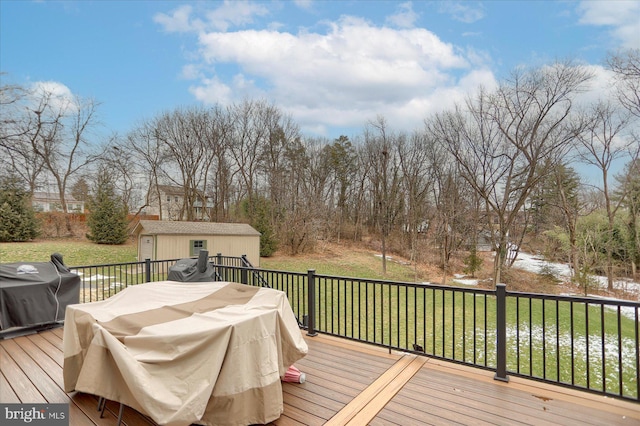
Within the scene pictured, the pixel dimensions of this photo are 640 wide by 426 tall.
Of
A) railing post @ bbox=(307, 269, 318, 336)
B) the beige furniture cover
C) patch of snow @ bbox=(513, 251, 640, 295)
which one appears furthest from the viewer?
patch of snow @ bbox=(513, 251, 640, 295)

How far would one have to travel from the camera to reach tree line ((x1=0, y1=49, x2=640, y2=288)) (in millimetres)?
11289

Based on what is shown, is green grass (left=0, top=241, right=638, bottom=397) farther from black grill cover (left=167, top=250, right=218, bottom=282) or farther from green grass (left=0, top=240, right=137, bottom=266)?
black grill cover (left=167, top=250, right=218, bottom=282)

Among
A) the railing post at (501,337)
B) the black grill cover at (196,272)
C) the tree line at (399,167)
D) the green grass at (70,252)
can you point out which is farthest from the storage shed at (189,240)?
the railing post at (501,337)

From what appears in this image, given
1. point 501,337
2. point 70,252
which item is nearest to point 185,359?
point 501,337

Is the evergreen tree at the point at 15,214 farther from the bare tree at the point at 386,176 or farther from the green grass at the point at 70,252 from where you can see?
the bare tree at the point at 386,176

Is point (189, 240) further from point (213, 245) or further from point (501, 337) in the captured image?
point (501, 337)

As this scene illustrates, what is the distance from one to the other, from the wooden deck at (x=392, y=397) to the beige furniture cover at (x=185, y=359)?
0.31 metres

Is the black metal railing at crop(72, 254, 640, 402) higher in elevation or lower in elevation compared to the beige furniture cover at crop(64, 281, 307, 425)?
lower

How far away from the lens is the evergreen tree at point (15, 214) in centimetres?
1303

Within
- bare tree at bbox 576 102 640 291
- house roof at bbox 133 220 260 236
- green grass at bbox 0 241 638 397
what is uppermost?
bare tree at bbox 576 102 640 291

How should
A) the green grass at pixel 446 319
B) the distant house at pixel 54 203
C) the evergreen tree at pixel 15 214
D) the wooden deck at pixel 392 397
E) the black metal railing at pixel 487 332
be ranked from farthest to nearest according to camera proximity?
the distant house at pixel 54 203
the evergreen tree at pixel 15 214
the green grass at pixel 446 319
the black metal railing at pixel 487 332
the wooden deck at pixel 392 397

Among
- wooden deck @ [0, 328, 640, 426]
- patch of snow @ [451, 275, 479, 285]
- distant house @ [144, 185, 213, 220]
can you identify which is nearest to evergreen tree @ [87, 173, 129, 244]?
distant house @ [144, 185, 213, 220]

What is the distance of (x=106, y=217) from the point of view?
14.9 m

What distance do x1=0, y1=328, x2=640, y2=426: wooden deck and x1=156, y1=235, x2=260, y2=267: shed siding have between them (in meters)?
9.36
